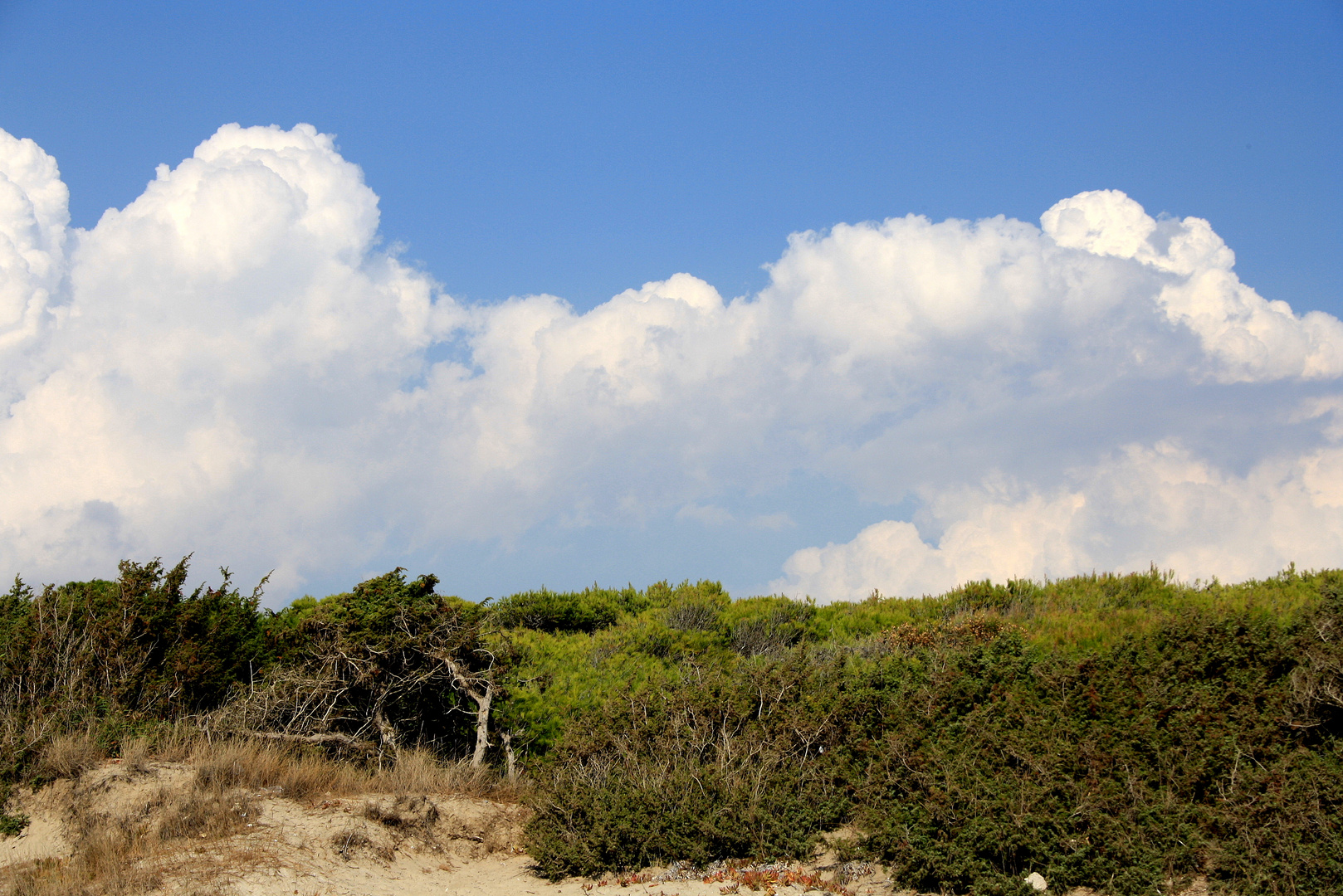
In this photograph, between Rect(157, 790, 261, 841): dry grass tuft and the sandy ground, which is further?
Rect(157, 790, 261, 841): dry grass tuft

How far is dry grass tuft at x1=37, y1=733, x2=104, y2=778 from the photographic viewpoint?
32.8 ft

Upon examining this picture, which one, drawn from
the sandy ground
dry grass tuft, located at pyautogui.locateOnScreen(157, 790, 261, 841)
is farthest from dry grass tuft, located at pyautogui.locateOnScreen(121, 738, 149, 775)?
dry grass tuft, located at pyautogui.locateOnScreen(157, 790, 261, 841)

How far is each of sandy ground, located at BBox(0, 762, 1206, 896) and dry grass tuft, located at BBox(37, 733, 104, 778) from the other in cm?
18

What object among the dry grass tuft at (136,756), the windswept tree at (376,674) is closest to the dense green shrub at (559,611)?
the windswept tree at (376,674)

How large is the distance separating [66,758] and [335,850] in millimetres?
3784

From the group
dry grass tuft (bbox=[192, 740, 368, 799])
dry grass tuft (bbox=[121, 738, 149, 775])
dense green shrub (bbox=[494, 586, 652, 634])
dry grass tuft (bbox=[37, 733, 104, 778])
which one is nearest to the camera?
dry grass tuft (bbox=[192, 740, 368, 799])

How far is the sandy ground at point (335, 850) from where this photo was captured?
7.95 metres

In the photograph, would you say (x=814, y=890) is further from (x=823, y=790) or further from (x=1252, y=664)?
(x=1252, y=664)

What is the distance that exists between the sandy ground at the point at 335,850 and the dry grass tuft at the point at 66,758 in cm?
18

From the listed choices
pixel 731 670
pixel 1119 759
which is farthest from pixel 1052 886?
pixel 731 670

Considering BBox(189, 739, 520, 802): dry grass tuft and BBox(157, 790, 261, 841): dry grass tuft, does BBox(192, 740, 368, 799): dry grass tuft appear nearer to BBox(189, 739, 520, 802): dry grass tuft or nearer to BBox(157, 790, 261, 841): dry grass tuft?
BBox(189, 739, 520, 802): dry grass tuft

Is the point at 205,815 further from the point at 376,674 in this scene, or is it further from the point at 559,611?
the point at 559,611

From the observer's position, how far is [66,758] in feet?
32.9

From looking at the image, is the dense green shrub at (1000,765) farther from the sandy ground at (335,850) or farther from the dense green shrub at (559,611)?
the dense green shrub at (559,611)
